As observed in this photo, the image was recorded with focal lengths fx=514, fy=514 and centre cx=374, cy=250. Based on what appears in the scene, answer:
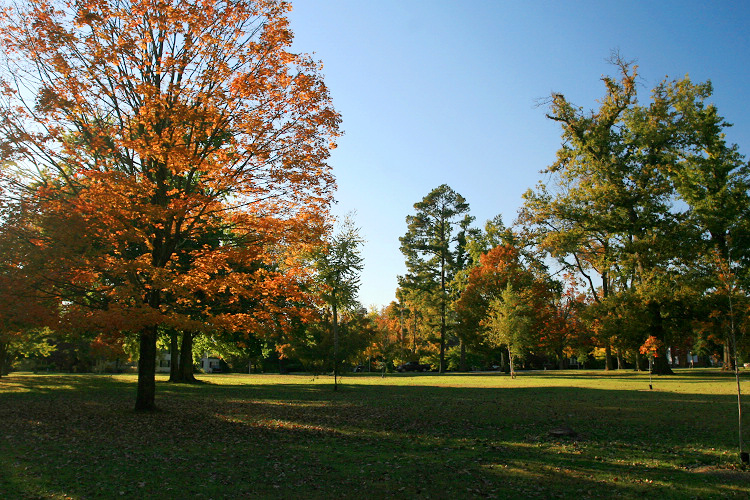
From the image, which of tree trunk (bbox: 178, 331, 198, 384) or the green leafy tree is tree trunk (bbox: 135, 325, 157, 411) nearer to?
tree trunk (bbox: 178, 331, 198, 384)

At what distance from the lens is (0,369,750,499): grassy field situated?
697 cm

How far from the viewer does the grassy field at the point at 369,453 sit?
275 inches

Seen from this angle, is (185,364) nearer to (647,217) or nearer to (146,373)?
(146,373)

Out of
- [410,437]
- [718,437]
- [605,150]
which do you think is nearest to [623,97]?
[605,150]

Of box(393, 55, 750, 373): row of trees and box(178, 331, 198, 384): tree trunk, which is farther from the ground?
box(393, 55, 750, 373): row of trees

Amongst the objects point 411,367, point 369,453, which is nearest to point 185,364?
point 369,453

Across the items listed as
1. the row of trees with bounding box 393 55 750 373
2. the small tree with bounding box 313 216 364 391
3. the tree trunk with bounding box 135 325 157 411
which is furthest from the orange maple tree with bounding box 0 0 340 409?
the row of trees with bounding box 393 55 750 373

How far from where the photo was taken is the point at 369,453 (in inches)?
370

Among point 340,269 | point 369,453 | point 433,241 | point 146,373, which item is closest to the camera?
point 369,453

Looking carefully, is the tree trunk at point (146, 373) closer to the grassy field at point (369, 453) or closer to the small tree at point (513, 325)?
the grassy field at point (369, 453)

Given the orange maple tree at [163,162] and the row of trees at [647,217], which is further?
the row of trees at [647,217]

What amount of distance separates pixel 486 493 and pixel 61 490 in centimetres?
553

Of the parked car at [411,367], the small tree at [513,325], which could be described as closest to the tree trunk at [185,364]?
the small tree at [513,325]

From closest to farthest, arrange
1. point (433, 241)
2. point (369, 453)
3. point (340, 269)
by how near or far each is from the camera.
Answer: point (369, 453)
point (340, 269)
point (433, 241)
